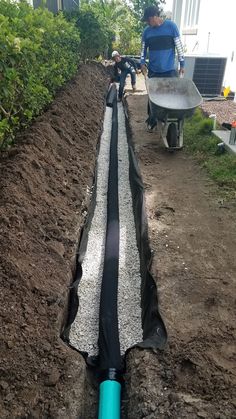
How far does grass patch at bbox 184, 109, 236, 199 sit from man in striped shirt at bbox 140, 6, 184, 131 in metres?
1.08

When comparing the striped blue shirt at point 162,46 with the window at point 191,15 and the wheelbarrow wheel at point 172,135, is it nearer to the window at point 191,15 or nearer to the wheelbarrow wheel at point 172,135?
Answer: the wheelbarrow wheel at point 172,135

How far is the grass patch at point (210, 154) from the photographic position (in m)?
4.50

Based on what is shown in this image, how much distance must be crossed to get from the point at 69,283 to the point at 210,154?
3.55m

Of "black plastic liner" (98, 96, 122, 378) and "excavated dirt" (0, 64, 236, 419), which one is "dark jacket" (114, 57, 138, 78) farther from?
"black plastic liner" (98, 96, 122, 378)

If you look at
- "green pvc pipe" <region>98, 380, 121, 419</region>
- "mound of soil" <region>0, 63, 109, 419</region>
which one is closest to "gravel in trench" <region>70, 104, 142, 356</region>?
"mound of soil" <region>0, 63, 109, 419</region>

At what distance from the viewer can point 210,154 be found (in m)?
5.44

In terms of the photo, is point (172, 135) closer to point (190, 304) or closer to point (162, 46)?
point (162, 46)

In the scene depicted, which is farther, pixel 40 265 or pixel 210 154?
pixel 210 154

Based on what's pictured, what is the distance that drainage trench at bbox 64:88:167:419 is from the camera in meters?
2.38

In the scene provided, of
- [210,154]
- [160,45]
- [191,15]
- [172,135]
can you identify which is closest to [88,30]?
[191,15]

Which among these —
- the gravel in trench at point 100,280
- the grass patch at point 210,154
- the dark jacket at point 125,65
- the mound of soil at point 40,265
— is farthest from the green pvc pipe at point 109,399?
the dark jacket at point 125,65

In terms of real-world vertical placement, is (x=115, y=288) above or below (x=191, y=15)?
below

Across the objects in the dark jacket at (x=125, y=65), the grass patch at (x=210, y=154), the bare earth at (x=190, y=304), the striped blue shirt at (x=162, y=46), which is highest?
the striped blue shirt at (x=162, y=46)

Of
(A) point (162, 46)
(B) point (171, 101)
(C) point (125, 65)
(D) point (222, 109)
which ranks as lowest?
(D) point (222, 109)
